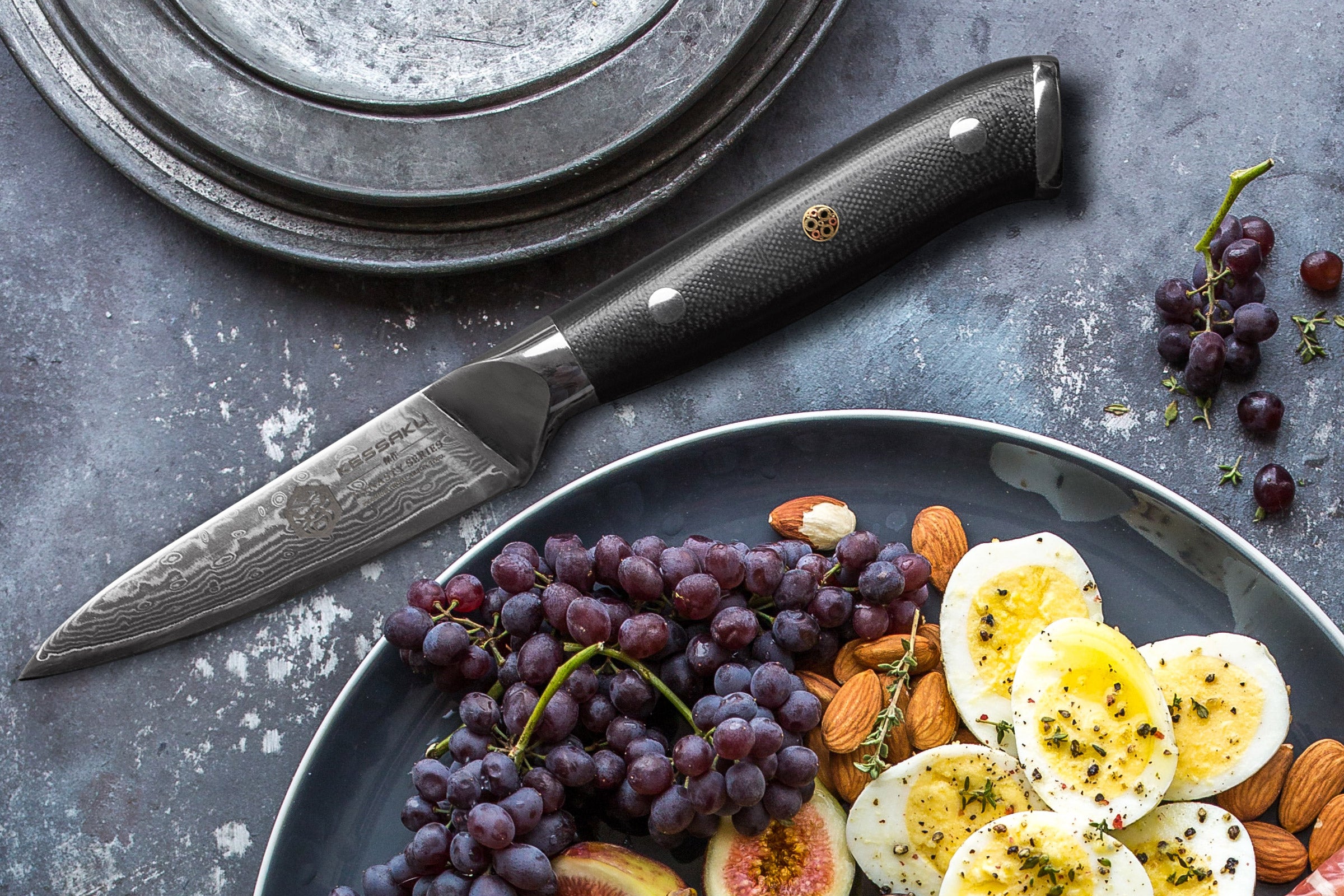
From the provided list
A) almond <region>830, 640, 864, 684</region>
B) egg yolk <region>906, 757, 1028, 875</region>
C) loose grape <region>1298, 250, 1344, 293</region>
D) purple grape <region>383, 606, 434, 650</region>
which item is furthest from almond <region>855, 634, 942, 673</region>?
loose grape <region>1298, 250, 1344, 293</region>

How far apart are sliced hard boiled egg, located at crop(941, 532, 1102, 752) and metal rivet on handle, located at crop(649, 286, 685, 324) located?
423 millimetres

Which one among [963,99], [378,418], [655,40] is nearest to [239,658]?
[378,418]

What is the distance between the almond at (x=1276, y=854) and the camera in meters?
1.01

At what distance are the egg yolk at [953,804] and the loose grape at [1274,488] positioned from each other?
46cm

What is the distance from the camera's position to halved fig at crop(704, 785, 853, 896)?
3.18 feet

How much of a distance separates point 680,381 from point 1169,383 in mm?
587

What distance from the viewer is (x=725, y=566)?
959 millimetres

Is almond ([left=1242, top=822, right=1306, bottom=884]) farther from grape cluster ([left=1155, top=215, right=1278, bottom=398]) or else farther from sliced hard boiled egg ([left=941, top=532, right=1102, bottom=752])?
grape cluster ([left=1155, top=215, right=1278, bottom=398])

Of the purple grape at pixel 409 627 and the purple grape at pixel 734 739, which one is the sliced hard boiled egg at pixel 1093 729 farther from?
the purple grape at pixel 409 627

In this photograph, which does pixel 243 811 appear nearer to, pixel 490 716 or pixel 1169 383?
pixel 490 716

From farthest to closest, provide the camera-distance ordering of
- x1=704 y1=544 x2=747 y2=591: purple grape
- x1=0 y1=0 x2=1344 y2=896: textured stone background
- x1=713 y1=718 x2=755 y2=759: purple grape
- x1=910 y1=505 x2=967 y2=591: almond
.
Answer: x1=0 y1=0 x2=1344 y2=896: textured stone background, x1=910 y1=505 x2=967 y2=591: almond, x1=704 y1=544 x2=747 y2=591: purple grape, x1=713 y1=718 x2=755 y2=759: purple grape

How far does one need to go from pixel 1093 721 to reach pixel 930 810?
0.19 m

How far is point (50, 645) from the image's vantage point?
3.84 ft

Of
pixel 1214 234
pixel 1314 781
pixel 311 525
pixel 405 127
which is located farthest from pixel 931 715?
pixel 405 127
